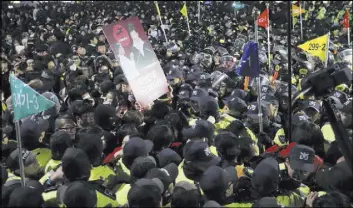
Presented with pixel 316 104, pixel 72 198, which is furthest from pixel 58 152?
pixel 316 104

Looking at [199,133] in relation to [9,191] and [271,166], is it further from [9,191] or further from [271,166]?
[9,191]

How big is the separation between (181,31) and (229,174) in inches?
488

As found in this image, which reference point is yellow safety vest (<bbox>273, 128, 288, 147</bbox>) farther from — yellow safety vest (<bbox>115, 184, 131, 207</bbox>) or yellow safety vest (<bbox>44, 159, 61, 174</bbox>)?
yellow safety vest (<bbox>44, 159, 61, 174</bbox>)

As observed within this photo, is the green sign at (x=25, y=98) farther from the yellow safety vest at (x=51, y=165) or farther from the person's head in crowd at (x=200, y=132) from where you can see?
the person's head in crowd at (x=200, y=132)

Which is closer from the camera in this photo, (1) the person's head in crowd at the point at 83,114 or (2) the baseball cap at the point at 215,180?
(2) the baseball cap at the point at 215,180

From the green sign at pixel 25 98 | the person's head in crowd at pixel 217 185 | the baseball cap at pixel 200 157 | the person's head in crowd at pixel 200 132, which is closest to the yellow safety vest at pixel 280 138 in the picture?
the person's head in crowd at pixel 200 132

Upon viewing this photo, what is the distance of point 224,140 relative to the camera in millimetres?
4430

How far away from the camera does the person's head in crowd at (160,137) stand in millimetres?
4824

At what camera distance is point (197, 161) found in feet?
13.8

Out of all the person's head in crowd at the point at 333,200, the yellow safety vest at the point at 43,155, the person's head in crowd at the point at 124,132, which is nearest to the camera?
the person's head in crowd at the point at 333,200

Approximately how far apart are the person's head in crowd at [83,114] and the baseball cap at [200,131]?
1450 mm

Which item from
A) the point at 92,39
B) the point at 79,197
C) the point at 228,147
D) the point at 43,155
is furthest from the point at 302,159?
the point at 92,39

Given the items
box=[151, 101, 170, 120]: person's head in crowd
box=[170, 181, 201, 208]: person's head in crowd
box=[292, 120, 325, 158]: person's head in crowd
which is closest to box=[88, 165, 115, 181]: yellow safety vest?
box=[170, 181, 201, 208]: person's head in crowd

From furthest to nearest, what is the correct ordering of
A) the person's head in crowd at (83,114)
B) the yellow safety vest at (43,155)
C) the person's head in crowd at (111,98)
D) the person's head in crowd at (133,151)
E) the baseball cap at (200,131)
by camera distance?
the person's head in crowd at (111,98)
the person's head in crowd at (83,114)
the yellow safety vest at (43,155)
the baseball cap at (200,131)
the person's head in crowd at (133,151)
